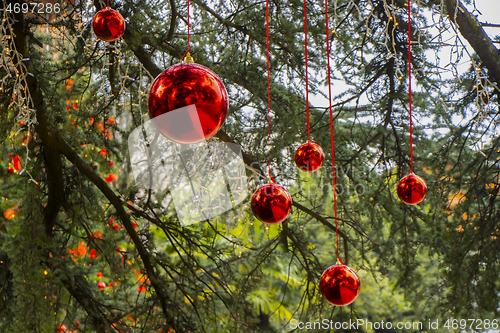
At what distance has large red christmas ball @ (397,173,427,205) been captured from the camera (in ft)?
5.79

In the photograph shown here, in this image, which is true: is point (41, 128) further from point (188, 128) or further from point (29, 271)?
point (188, 128)

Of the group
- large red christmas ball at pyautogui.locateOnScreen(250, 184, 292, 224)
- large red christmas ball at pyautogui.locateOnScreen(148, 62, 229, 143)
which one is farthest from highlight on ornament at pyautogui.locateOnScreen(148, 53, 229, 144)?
large red christmas ball at pyautogui.locateOnScreen(250, 184, 292, 224)

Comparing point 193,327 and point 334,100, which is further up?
point 334,100

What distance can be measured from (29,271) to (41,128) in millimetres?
880

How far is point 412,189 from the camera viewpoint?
177 centimetres

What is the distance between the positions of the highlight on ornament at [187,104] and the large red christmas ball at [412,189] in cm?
108

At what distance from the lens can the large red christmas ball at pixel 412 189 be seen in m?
1.76

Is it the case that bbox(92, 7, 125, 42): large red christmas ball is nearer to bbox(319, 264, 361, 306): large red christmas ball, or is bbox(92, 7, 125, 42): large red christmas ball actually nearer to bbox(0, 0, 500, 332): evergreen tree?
bbox(0, 0, 500, 332): evergreen tree

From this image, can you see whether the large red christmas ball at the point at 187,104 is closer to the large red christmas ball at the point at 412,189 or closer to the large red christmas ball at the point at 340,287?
the large red christmas ball at the point at 340,287

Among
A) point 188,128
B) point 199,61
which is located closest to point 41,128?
point 199,61

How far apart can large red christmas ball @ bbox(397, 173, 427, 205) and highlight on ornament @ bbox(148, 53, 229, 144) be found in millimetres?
1078

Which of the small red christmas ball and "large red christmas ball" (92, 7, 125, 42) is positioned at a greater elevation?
"large red christmas ball" (92, 7, 125, 42)

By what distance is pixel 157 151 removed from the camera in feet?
10.3

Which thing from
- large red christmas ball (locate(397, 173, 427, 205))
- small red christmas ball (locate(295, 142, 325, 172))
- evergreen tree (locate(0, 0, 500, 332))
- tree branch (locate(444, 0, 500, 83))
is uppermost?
tree branch (locate(444, 0, 500, 83))
